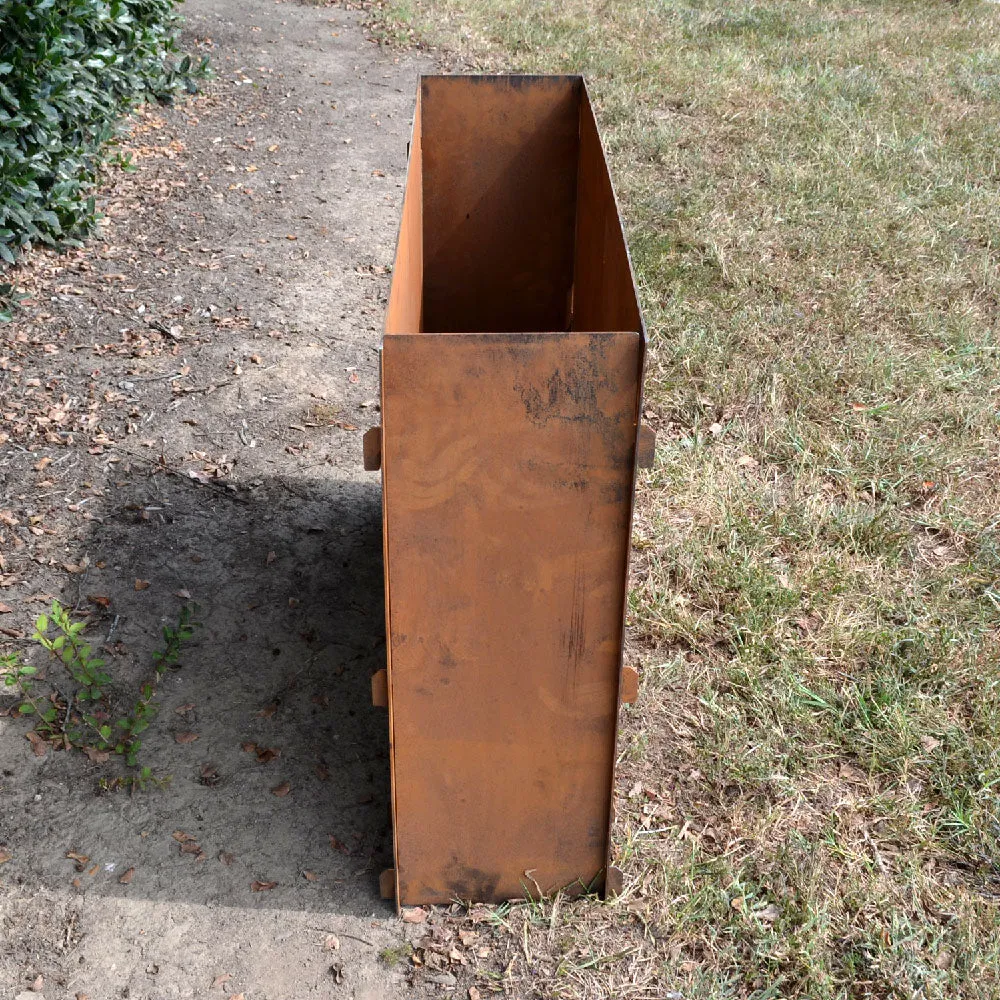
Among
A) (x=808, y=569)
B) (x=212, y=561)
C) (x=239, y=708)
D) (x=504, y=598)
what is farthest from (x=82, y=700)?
(x=808, y=569)

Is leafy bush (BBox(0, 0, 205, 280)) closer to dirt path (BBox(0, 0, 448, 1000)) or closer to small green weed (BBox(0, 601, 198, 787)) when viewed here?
dirt path (BBox(0, 0, 448, 1000))

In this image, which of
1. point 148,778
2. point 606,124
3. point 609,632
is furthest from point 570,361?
point 606,124

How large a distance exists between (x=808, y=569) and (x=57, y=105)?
15.3 ft

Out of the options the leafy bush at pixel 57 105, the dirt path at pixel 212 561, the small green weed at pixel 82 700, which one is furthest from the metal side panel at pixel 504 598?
the leafy bush at pixel 57 105

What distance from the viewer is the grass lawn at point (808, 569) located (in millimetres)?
2719

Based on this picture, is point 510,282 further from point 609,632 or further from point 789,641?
point 609,632

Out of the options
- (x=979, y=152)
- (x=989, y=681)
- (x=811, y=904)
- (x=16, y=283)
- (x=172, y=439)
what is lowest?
(x=811, y=904)

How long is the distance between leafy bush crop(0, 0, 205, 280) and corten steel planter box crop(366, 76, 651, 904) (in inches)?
129

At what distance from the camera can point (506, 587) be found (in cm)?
240

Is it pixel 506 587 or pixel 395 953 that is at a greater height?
pixel 506 587

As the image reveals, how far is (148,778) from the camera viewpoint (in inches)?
122

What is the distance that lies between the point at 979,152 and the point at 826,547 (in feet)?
16.0

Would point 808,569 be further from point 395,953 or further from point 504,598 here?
point 395,953

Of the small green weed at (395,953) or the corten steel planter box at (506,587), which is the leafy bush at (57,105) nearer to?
the corten steel planter box at (506,587)
